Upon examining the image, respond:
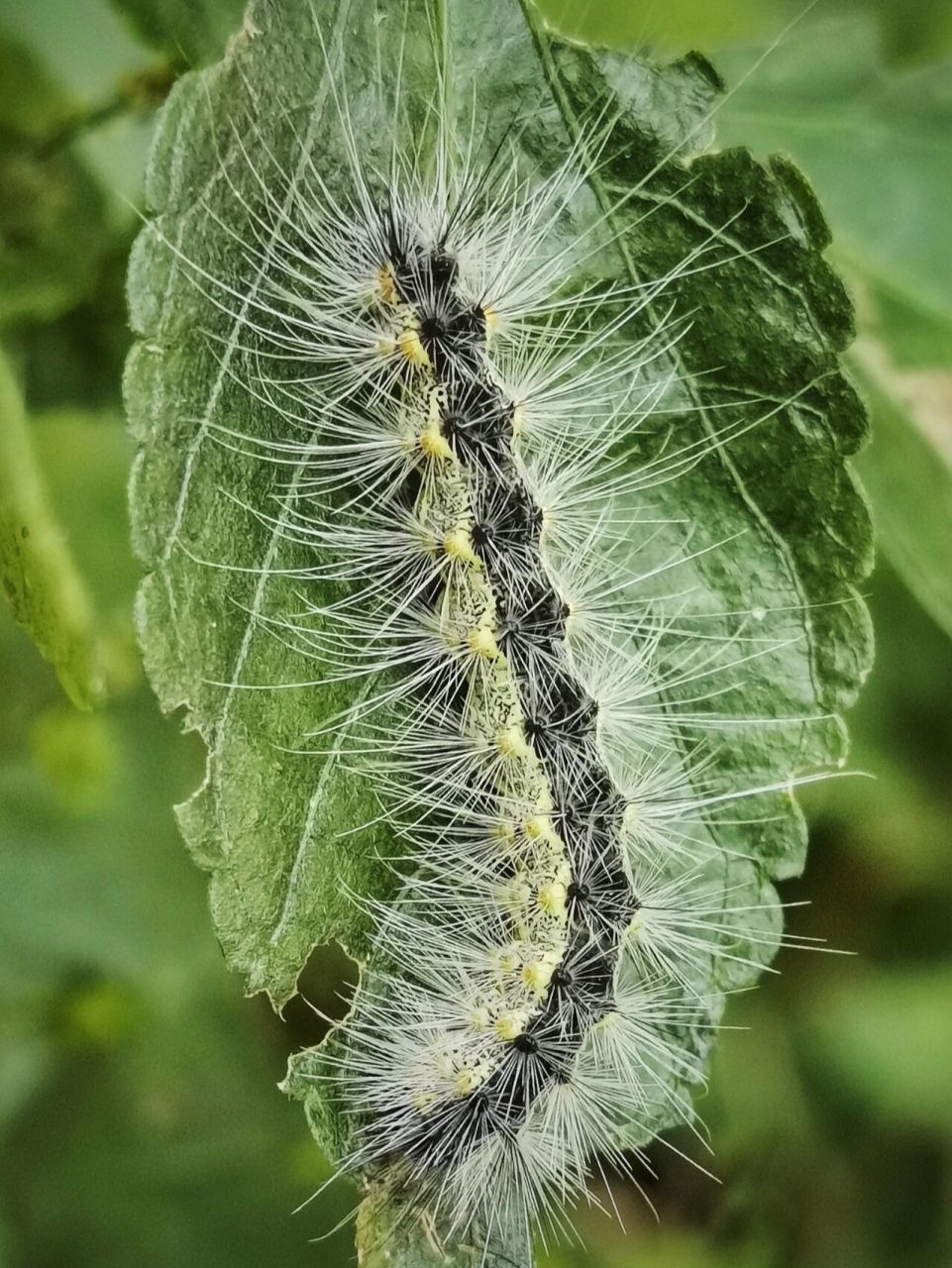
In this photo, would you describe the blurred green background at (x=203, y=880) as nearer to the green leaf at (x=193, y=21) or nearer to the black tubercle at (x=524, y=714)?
the green leaf at (x=193, y=21)

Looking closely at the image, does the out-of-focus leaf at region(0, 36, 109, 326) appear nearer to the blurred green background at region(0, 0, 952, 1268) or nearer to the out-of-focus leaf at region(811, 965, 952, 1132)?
the blurred green background at region(0, 0, 952, 1268)

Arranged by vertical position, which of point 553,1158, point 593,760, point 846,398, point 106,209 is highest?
point 106,209

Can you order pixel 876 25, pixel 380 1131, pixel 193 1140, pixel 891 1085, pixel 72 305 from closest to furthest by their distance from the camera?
pixel 380 1131, pixel 72 305, pixel 876 25, pixel 193 1140, pixel 891 1085

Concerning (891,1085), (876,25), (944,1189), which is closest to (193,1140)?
(891,1085)

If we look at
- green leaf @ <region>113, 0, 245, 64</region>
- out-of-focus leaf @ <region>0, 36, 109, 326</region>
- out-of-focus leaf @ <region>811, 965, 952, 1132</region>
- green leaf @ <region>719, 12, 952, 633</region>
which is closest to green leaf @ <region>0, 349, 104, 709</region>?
out-of-focus leaf @ <region>0, 36, 109, 326</region>

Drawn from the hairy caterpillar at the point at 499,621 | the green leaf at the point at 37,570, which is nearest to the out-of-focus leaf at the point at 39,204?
the green leaf at the point at 37,570

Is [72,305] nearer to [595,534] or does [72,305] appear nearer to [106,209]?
[106,209]

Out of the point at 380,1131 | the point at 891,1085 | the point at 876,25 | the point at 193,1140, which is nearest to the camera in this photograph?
the point at 380,1131

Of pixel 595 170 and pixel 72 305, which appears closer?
pixel 595 170
